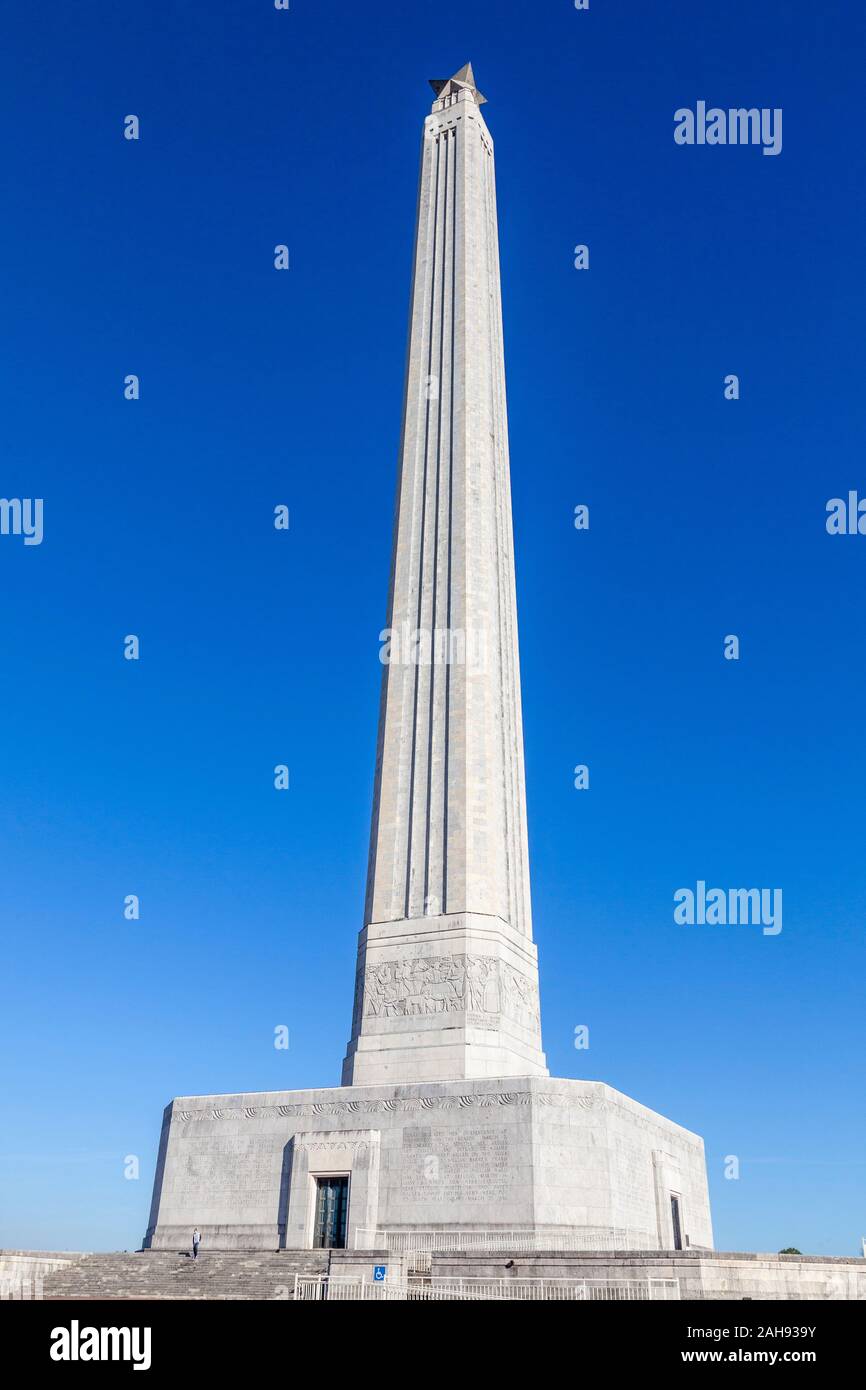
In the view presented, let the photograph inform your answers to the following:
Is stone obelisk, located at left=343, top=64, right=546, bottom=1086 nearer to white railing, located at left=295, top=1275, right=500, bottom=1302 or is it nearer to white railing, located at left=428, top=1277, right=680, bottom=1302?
white railing, located at left=428, top=1277, right=680, bottom=1302

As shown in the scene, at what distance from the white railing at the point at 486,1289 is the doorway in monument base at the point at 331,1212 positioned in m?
5.77

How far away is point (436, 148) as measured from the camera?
41844 mm

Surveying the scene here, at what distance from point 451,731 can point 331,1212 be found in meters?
12.7

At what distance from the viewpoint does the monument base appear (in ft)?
76.8

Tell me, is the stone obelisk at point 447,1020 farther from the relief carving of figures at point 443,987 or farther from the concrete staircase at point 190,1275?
the concrete staircase at point 190,1275

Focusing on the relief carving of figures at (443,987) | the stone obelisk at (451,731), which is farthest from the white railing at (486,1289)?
the relief carving of figures at (443,987)

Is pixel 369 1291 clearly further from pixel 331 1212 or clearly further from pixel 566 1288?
pixel 331 1212

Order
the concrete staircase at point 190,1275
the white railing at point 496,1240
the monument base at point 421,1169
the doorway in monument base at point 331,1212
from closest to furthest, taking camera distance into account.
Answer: the concrete staircase at point 190,1275 → the white railing at point 496,1240 → the monument base at point 421,1169 → the doorway in monument base at point 331,1212

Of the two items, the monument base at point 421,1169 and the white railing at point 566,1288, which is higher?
the monument base at point 421,1169

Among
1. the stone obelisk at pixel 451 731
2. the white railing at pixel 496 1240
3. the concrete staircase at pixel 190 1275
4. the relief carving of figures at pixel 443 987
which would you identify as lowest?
the concrete staircase at pixel 190 1275

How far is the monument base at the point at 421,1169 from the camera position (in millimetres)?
23406

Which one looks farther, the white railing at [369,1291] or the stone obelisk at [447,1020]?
the stone obelisk at [447,1020]
